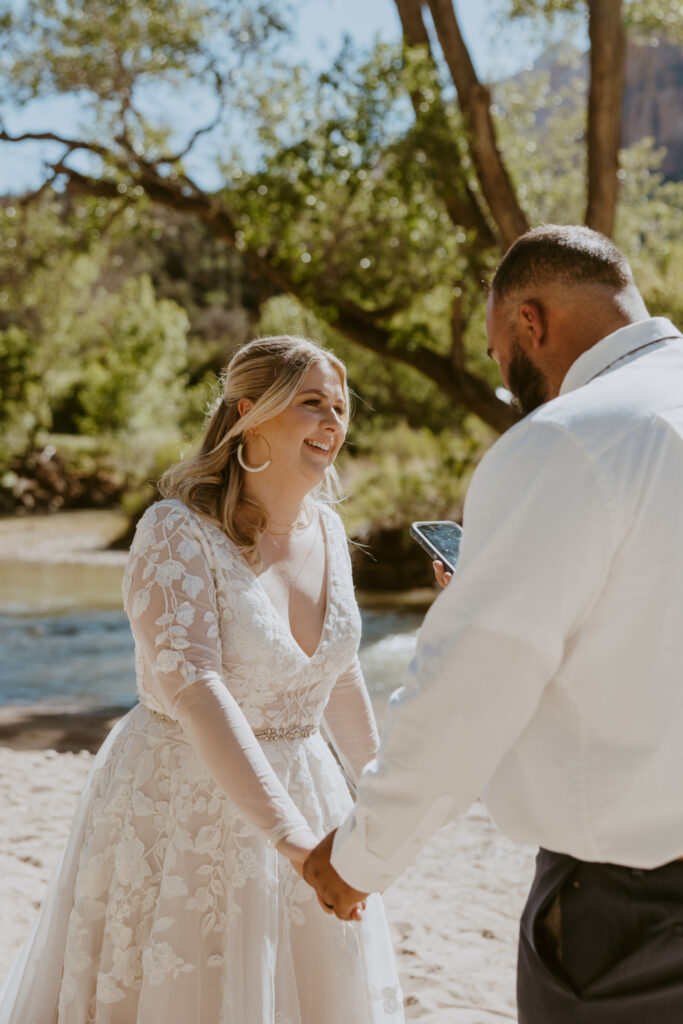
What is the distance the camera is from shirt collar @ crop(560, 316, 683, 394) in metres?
1.75

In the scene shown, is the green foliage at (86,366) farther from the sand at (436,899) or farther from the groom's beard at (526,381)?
the groom's beard at (526,381)

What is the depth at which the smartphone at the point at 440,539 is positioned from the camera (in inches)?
101

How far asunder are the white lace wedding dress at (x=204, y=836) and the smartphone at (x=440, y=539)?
39 cm

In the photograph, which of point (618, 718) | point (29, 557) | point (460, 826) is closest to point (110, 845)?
point (618, 718)

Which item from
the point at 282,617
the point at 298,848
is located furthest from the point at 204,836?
the point at 282,617

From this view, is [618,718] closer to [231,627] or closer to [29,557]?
[231,627]

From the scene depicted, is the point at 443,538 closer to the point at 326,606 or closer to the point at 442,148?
the point at 326,606

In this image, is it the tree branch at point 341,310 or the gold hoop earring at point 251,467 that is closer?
the gold hoop earring at point 251,467

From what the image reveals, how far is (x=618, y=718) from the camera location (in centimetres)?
162

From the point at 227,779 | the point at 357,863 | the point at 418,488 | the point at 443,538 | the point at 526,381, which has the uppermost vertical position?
the point at 526,381

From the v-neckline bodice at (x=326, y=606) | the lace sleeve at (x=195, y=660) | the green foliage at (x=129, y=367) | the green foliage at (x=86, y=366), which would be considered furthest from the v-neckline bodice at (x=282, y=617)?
the green foliage at (x=129, y=367)

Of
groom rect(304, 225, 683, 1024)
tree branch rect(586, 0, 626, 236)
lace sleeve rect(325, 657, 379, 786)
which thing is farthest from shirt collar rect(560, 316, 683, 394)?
tree branch rect(586, 0, 626, 236)

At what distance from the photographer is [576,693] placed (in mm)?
1639

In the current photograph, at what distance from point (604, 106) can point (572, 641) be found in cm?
958
